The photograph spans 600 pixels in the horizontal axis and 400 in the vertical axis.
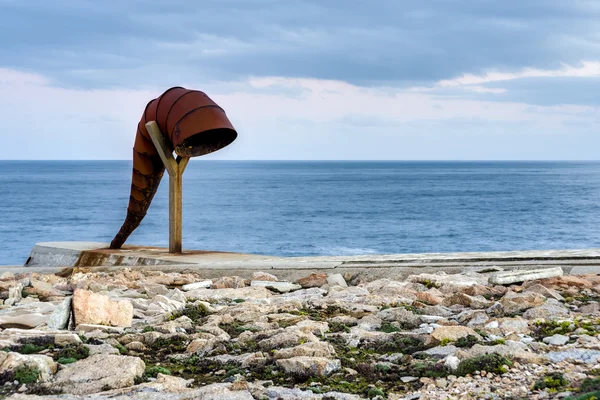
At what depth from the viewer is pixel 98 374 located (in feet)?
15.6

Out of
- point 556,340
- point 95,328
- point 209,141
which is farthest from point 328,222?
point 556,340

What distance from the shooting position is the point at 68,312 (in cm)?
640

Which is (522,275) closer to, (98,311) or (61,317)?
(98,311)

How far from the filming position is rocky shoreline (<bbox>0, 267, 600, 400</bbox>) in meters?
4.54

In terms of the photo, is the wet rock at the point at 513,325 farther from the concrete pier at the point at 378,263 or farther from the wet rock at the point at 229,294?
the concrete pier at the point at 378,263

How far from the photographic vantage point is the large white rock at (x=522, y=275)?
26.8 ft

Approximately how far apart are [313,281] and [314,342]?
3649mm

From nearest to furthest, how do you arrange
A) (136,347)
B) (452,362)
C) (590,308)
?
(452,362) → (136,347) → (590,308)

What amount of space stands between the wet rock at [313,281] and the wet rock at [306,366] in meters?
3.98

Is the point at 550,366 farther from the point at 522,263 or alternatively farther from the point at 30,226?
the point at 30,226

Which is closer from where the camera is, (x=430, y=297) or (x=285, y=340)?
(x=285, y=340)

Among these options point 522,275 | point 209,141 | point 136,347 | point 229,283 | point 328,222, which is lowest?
point 328,222

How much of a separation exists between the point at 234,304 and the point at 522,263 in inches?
156

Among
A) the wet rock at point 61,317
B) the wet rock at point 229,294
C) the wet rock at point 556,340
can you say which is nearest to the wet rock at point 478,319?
the wet rock at point 556,340
